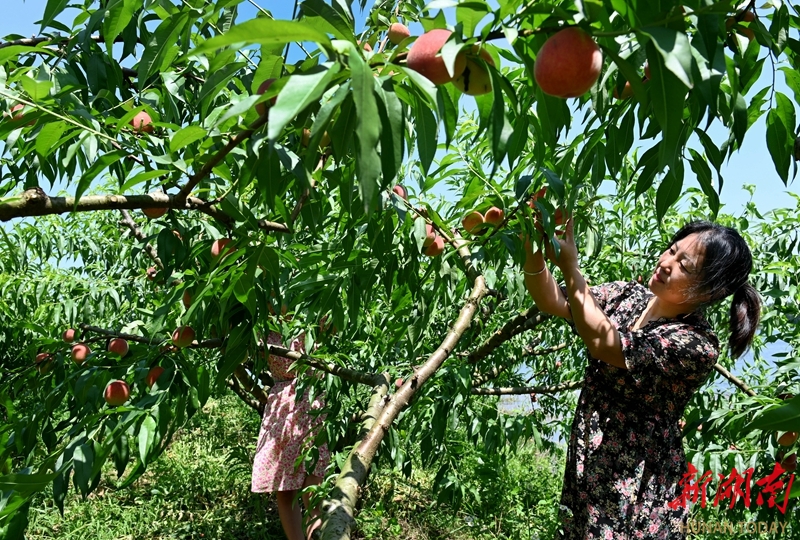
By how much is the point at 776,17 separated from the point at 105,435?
1547 mm

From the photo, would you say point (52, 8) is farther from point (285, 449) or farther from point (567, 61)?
point (285, 449)

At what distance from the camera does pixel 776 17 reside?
0.87 m

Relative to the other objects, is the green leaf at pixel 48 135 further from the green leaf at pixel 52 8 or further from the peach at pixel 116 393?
the peach at pixel 116 393

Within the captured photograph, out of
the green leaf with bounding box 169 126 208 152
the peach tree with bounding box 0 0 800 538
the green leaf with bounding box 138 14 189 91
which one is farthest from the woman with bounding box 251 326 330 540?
the green leaf with bounding box 169 126 208 152

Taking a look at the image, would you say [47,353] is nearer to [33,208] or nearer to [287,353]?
[287,353]

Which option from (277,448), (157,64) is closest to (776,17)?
(157,64)

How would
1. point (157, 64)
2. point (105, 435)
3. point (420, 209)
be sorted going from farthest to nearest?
1. point (420, 209)
2. point (105, 435)
3. point (157, 64)

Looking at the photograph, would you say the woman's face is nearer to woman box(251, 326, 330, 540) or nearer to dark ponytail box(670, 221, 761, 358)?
dark ponytail box(670, 221, 761, 358)

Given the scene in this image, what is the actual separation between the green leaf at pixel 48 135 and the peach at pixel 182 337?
74 centimetres

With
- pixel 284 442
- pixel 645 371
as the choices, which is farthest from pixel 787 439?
pixel 284 442

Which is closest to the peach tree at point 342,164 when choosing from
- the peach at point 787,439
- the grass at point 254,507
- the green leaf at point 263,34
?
the green leaf at point 263,34

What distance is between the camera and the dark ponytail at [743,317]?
1.93 m

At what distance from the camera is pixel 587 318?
174 cm

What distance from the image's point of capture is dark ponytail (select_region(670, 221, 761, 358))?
5.80ft
